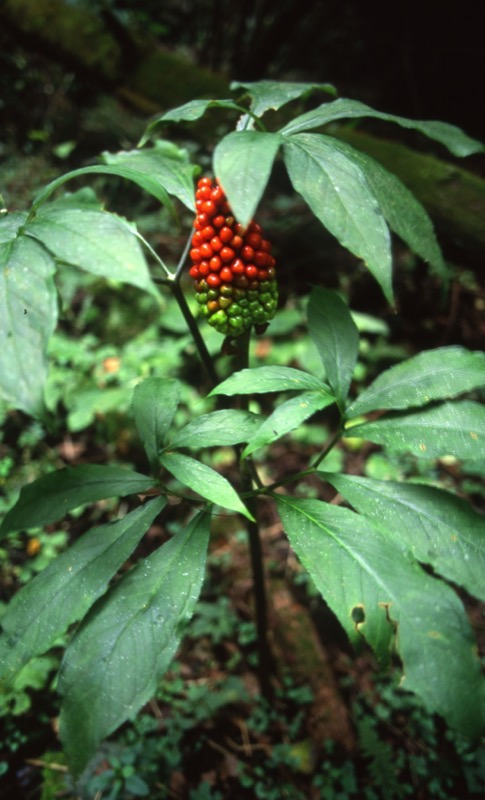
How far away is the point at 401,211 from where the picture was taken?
0.94 meters

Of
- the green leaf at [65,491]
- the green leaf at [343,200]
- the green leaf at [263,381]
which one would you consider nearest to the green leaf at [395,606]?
the green leaf at [263,381]

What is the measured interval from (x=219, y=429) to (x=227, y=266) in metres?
0.37

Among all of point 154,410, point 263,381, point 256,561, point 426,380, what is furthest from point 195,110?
point 256,561

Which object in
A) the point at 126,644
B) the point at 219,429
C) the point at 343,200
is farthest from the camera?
the point at 219,429

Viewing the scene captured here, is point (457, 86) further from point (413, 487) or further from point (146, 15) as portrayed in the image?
point (413, 487)

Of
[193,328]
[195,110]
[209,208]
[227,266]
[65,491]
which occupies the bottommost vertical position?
[65,491]

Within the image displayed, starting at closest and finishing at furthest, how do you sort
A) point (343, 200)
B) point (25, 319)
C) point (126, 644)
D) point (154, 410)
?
point (25, 319)
point (343, 200)
point (126, 644)
point (154, 410)

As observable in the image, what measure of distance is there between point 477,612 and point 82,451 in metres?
2.30

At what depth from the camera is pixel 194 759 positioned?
1.77 m

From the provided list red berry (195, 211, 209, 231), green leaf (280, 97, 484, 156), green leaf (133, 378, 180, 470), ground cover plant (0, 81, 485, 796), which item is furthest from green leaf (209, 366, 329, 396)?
green leaf (280, 97, 484, 156)

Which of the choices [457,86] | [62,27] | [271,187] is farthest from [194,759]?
[457,86]

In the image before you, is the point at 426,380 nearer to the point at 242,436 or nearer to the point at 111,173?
the point at 242,436

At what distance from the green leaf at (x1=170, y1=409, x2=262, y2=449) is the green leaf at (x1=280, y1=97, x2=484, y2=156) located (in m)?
0.63

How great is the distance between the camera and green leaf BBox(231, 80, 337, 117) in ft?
3.34
